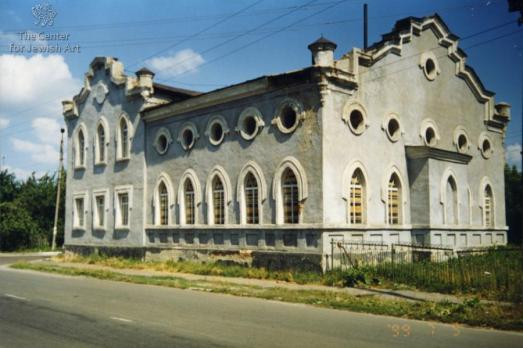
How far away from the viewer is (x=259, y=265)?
66.9ft

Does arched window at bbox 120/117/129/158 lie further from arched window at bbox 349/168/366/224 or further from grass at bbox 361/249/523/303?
grass at bbox 361/249/523/303

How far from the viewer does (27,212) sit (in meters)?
42.4

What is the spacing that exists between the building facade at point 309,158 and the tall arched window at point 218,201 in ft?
0.14

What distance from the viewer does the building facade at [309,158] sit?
63.8 feet

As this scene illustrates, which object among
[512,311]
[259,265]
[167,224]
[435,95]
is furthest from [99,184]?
[512,311]

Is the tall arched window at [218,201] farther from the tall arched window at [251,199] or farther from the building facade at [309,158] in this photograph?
the tall arched window at [251,199]

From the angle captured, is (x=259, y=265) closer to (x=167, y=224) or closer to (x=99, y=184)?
(x=167, y=224)

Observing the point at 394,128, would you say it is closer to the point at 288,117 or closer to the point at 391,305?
the point at 288,117

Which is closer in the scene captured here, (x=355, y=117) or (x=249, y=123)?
(x=355, y=117)

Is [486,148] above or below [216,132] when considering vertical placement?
below

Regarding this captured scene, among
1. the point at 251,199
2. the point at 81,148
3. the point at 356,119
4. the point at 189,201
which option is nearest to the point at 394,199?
the point at 356,119

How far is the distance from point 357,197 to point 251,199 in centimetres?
406

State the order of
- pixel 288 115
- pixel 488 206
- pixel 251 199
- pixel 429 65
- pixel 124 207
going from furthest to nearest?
1. pixel 124 207
2. pixel 488 206
3. pixel 429 65
4. pixel 251 199
5. pixel 288 115

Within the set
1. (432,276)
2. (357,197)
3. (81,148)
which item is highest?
(81,148)
